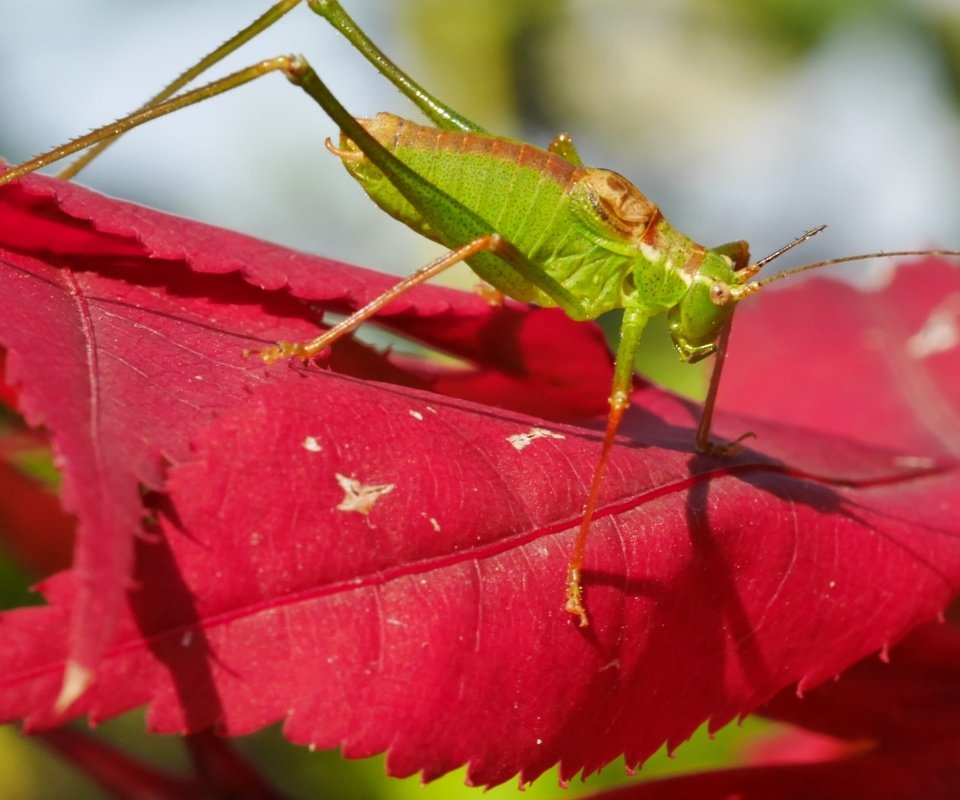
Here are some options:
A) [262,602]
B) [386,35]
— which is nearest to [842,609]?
[262,602]

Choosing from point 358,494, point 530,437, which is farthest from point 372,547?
point 530,437

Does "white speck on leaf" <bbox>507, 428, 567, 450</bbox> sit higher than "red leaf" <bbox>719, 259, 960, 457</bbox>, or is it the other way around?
"red leaf" <bbox>719, 259, 960, 457</bbox>

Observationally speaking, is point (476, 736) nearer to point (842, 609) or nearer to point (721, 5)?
point (842, 609)

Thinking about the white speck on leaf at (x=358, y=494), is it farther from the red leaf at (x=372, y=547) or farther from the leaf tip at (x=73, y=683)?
the leaf tip at (x=73, y=683)

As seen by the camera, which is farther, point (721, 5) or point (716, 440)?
point (721, 5)

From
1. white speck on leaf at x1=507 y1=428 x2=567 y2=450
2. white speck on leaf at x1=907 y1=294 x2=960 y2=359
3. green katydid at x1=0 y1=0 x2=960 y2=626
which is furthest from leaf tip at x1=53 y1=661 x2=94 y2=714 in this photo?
white speck on leaf at x1=907 y1=294 x2=960 y2=359

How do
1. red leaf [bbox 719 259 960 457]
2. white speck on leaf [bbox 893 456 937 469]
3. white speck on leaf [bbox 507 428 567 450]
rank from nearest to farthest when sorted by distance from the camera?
white speck on leaf [bbox 507 428 567 450], white speck on leaf [bbox 893 456 937 469], red leaf [bbox 719 259 960 457]

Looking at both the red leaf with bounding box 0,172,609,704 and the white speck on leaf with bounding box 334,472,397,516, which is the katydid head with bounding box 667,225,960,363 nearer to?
the red leaf with bounding box 0,172,609,704

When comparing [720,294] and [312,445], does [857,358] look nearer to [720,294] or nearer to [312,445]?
[720,294]
